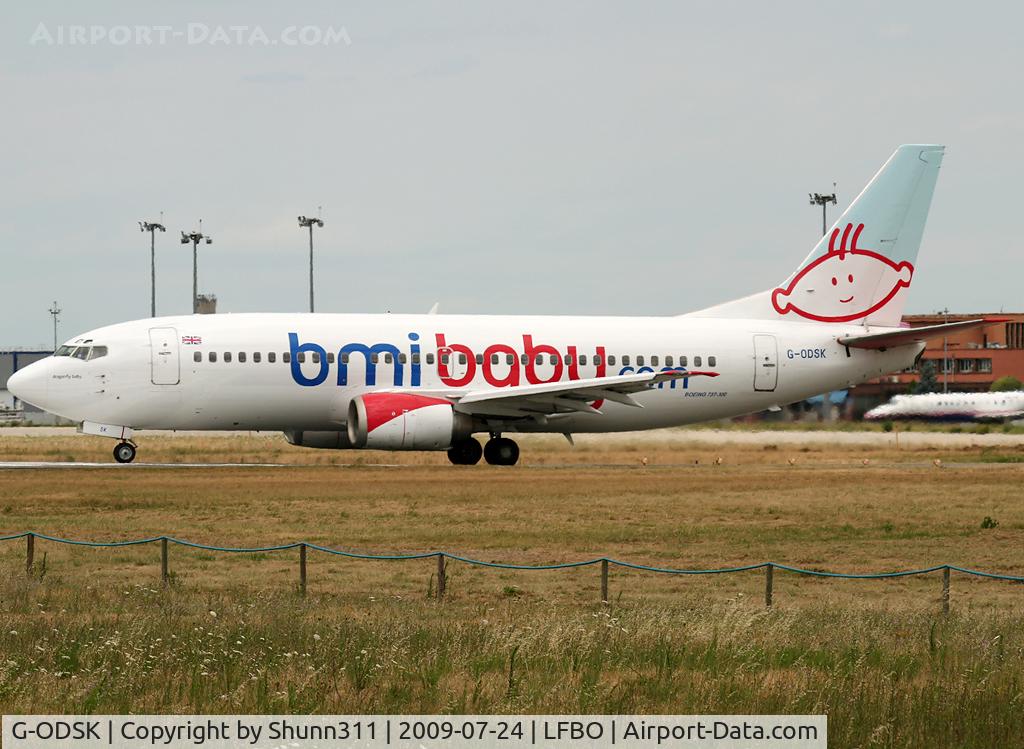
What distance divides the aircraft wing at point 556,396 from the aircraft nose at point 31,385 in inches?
456

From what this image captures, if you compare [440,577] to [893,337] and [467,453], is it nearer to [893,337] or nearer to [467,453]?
[467,453]

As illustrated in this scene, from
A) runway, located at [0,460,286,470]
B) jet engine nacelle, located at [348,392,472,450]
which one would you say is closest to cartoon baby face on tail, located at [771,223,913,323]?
jet engine nacelle, located at [348,392,472,450]

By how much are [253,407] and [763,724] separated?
3054cm

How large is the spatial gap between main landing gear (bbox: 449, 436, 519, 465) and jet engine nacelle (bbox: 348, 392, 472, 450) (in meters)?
2.55

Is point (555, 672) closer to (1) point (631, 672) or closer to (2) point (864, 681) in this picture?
(1) point (631, 672)

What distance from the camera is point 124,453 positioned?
141 ft

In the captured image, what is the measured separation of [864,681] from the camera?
608 inches

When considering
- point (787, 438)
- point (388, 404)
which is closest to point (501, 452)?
point (388, 404)

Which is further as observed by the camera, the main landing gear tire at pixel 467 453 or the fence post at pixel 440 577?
the main landing gear tire at pixel 467 453

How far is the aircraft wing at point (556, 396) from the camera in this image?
4211 cm

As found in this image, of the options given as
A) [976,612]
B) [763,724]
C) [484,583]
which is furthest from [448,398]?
[763,724]

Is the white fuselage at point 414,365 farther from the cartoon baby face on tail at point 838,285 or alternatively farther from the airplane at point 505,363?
the cartoon baby face on tail at point 838,285
